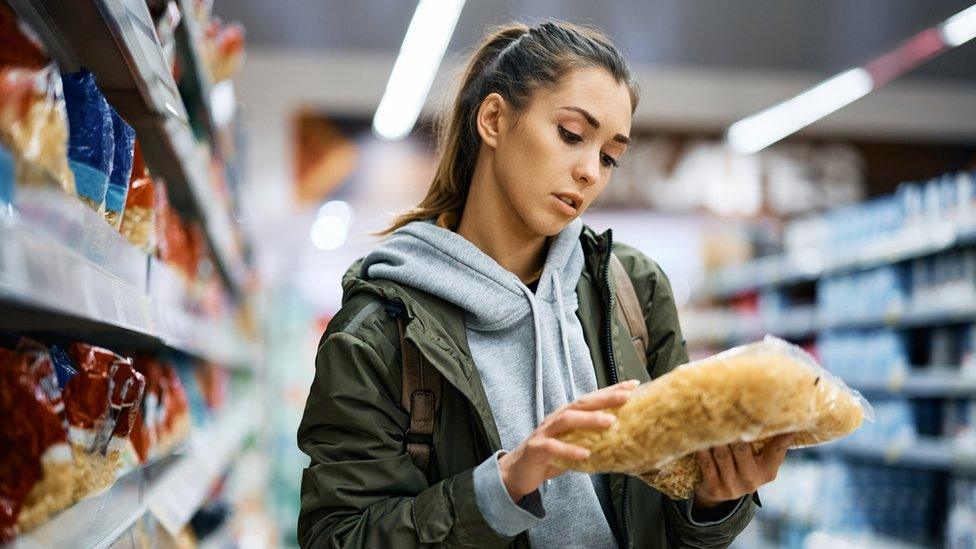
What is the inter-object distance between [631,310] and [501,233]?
10.5 inches

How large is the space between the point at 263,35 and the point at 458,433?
8.00 metres

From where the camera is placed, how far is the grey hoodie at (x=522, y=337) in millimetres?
1587

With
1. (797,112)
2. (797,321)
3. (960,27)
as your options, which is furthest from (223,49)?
(797,112)

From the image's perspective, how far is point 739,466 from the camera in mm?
1386

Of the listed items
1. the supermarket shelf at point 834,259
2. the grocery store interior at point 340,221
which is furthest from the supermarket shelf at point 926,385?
the supermarket shelf at point 834,259

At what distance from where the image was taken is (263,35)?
29.3 ft

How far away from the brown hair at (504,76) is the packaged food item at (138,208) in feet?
1.47

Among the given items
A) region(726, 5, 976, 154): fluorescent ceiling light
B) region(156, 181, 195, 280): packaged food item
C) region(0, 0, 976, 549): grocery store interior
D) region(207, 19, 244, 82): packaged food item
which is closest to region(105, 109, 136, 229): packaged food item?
region(0, 0, 976, 549): grocery store interior

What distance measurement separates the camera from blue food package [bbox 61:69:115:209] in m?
1.44

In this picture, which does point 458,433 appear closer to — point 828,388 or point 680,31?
point 828,388

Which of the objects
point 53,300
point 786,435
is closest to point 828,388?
point 786,435

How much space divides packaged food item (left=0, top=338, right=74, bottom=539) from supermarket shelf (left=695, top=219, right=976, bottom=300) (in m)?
4.18

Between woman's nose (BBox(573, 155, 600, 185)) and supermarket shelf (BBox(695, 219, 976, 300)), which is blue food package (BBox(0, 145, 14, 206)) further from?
supermarket shelf (BBox(695, 219, 976, 300))

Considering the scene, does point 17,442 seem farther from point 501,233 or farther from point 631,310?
point 631,310
